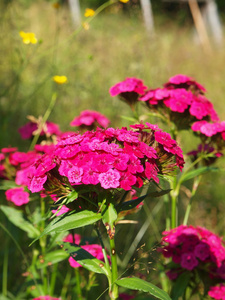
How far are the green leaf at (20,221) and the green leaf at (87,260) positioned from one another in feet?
1.61

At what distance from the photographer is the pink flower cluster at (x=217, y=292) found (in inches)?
65.9

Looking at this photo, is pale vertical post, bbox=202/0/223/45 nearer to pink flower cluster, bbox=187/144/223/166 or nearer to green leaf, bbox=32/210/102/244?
pink flower cluster, bbox=187/144/223/166

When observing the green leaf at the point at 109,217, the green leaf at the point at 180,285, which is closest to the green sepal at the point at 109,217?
the green leaf at the point at 109,217

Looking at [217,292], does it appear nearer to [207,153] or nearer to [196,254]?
[196,254]

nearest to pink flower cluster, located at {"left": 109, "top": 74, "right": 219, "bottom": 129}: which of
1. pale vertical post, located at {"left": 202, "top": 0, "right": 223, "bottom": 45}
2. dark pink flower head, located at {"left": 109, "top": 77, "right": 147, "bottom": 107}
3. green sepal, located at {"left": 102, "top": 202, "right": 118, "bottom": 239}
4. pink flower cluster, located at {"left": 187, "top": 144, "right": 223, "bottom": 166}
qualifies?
dark pink flower head, located at {"left": 109, "top": 77, "right": 147, "bottom": 107}

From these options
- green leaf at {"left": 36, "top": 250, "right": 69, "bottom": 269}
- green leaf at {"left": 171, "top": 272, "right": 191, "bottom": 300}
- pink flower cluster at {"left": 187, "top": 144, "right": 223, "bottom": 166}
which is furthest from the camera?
pink flower cluster at {"left": 187, "top": 144, "right": 223, "bottom": 166}

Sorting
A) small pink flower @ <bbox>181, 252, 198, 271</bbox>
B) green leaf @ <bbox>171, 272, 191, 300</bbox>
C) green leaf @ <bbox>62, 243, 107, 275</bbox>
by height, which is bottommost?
green leaf @ <bbox>171, 272, 191, 300</bbox>

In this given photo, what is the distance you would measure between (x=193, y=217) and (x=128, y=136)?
1960mm

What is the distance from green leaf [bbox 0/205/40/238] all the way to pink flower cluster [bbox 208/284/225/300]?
2.88 ft

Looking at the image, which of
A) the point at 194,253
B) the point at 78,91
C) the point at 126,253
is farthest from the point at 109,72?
the point at 194,253

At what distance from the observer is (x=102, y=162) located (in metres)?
1.13

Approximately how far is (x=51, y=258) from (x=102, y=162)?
0.88m

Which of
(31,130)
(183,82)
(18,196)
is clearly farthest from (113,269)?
(31,130)

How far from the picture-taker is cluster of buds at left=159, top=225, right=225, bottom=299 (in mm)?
1649
